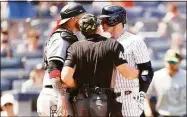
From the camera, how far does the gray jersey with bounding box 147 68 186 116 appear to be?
28.7ft

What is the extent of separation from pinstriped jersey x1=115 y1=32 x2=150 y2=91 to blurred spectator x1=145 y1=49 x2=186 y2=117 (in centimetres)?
292

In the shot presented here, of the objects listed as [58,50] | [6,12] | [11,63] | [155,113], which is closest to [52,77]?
[58,50]

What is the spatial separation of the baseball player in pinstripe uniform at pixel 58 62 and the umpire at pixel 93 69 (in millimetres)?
124

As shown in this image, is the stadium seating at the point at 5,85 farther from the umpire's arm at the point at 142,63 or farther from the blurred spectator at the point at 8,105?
the umpire's arm at the point at 142,63

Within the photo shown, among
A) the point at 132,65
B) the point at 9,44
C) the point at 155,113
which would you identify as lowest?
the point at 155,113

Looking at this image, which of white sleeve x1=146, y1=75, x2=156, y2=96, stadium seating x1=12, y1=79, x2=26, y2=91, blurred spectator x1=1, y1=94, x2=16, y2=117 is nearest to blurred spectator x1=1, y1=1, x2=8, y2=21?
stadium seating x1=12, y1=79, x2=26, y2=91

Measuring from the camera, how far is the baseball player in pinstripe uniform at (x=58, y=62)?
5758mm

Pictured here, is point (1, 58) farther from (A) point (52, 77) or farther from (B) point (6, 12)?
(A) point (52, 77)

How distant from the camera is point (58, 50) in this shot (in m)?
5.78

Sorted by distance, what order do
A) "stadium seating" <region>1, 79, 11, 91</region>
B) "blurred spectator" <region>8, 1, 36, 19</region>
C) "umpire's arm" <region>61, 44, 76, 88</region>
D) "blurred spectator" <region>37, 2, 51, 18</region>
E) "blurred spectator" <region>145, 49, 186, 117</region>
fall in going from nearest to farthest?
"umpire's arm" <region>61, 44, 76, 88</region>
"blurred spectator" <region>145, 49, 186, 117</region>
"stadium seating" <region>1, 79, 11, 91</region>
"blurred spectator" <region>8, 1, 36, 19</region>
"blurred spectator" <region>37, 2, 51, 18</region>

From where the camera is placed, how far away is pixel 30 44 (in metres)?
12.0

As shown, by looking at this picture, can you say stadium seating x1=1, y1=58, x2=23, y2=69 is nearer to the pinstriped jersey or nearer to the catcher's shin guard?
the catcher's shin guard

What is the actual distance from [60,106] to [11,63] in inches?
235

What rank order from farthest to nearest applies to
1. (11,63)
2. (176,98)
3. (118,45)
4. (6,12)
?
(6,12)
(11,63)
(176,98)
(118,45)
